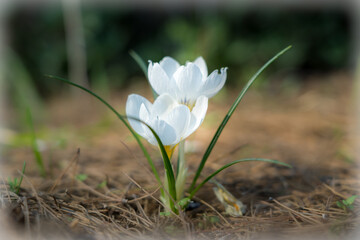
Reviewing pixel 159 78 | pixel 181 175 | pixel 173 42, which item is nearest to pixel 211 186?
pixel 181 175

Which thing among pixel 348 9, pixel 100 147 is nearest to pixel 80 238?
pixel 100 147

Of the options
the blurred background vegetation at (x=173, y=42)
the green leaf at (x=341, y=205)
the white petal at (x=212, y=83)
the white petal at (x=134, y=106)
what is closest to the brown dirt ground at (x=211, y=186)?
the green leaf at (x=341, y=205)

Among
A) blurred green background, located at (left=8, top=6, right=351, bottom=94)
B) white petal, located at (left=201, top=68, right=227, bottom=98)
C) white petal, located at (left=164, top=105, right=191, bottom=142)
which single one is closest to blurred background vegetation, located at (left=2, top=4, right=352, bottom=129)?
blurred green background, located at (left=8, top=6, right=351, bottom=94)

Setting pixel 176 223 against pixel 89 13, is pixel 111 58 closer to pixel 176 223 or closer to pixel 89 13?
→ pixel 89 13

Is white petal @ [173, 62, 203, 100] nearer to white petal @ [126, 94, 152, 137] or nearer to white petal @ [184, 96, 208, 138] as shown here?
white petal @ [184, 96, 208, 138]

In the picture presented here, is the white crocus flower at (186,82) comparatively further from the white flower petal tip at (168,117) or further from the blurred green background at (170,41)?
the blurred green background at (170,41)

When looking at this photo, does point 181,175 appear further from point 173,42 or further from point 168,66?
point 173,42
